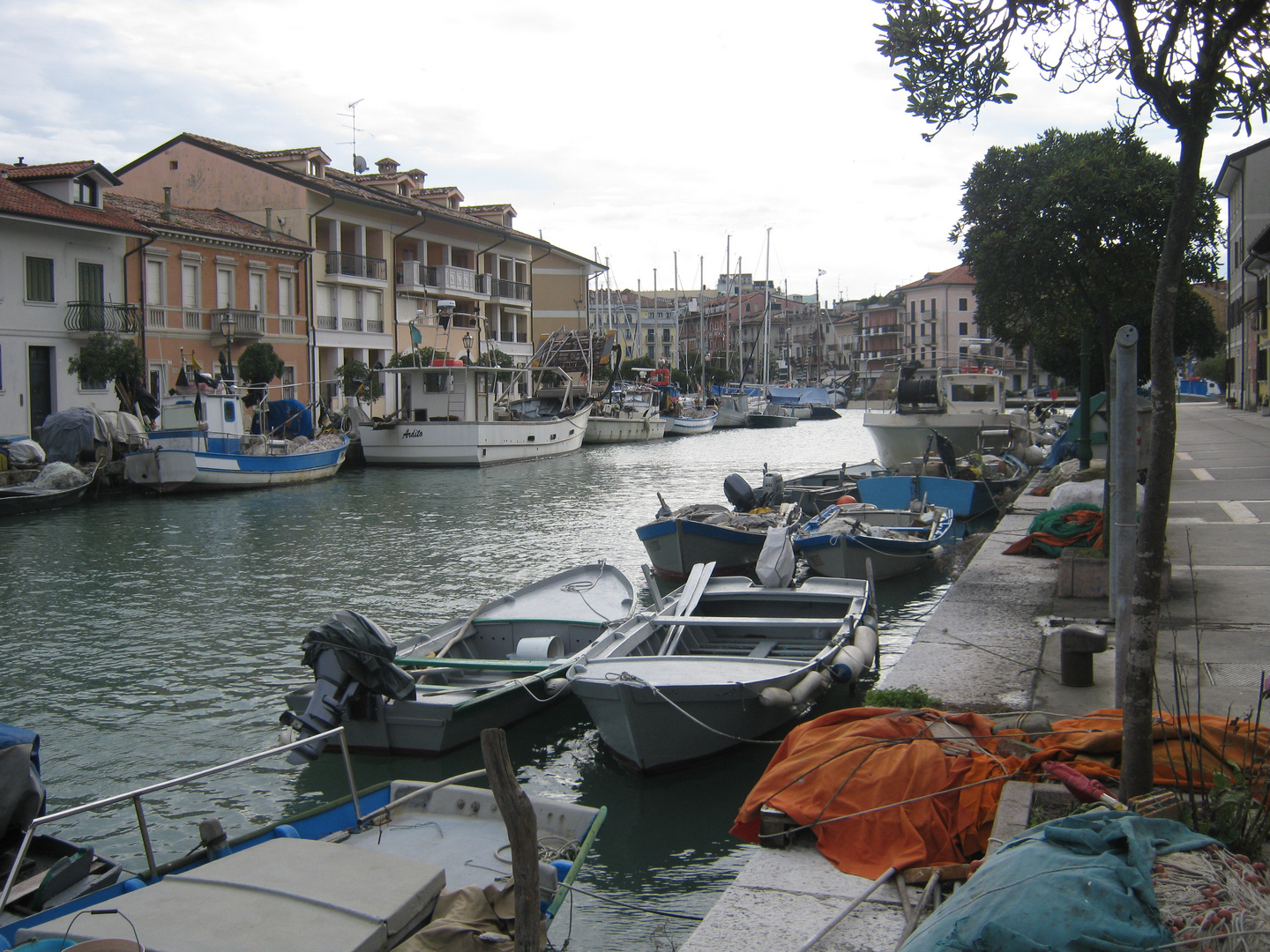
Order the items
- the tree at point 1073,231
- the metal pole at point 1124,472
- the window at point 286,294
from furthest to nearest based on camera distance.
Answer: the window at point 286,294 < the tree at point 1073,231 < the metal pole at point 1124,472

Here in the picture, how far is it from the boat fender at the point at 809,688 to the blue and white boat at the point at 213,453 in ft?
66.8

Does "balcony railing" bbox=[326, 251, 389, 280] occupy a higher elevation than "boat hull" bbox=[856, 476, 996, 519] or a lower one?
higher

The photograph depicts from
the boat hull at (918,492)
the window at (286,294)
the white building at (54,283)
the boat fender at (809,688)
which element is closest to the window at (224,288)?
the window at (286,294)

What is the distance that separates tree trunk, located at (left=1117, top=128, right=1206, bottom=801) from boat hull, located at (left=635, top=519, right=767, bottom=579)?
9.17 meters

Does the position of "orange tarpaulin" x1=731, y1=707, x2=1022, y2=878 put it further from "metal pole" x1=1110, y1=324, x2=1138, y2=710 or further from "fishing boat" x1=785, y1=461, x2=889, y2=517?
"fishing boat" x1=785, y1=461, x2=889, y2=517

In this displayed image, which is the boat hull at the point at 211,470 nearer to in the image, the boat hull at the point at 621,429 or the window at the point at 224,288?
the window at the point at 224,288

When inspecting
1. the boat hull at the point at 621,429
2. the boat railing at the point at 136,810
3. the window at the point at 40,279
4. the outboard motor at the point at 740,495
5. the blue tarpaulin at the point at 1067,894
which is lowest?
the boat railing at the point at 136,810

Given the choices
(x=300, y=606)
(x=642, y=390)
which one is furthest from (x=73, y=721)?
(x=642, y=390)

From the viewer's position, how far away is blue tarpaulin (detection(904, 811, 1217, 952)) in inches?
116

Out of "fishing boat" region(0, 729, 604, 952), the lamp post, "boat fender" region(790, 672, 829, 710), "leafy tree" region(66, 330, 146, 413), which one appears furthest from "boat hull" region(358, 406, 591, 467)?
"fishing boat" region(0, 729, 604, 952)

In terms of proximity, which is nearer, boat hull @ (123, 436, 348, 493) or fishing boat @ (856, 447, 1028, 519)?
fishing boat @ (856, 447, 1028, 519)

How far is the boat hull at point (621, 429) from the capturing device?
45.0m

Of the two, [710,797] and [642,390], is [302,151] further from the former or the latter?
[710,797]

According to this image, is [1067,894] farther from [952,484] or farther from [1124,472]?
[952,484]
